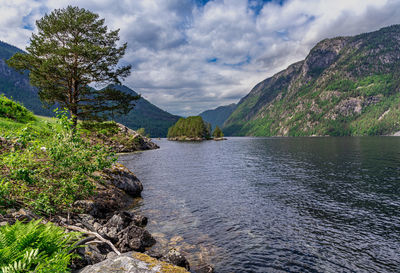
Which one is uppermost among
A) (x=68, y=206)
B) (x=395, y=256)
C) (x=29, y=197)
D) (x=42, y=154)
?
(x=42, y=154)

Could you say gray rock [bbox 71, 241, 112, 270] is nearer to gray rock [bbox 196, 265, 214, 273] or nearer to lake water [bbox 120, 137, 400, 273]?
gray rock [bbox 196, 265, 214, 273]

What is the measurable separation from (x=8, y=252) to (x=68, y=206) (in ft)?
30.7

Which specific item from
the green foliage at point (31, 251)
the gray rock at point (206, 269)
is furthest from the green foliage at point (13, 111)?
the gray rock at point (206, 269)

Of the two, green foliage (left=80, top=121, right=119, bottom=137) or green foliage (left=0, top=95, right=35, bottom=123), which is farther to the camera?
green foliage (left=80, top=121, right=119, bottom=137)

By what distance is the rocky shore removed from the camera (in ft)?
22.7

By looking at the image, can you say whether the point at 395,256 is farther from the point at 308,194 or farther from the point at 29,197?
the point at 29,197

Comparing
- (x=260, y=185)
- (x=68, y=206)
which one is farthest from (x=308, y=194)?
(x=68, y=206)

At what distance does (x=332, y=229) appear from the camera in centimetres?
1702

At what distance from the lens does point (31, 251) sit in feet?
18.1

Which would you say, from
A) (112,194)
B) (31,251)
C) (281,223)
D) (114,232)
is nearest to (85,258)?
(31,251)

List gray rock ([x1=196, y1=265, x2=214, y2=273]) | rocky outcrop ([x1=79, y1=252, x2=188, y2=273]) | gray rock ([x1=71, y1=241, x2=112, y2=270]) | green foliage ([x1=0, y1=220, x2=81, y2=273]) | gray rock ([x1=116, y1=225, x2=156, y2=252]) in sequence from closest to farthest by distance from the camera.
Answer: green foliage ([x1=0, y1=220, x2=81, y2=273]) < rocky outcrop ([x1=79, y1=252, x2=188, y2=273]) < gray rock ([x1=71, y1=241, x2=112, y2=270]) < gray rock ([x1=196, y1=265, x2=214, y2=273]) < gray rock ([x1=116, y1=225, x2=156, y2=252])

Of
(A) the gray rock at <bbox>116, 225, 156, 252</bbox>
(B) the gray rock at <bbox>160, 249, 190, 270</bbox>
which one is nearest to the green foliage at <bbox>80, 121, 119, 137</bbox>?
(A) the gray rock at <bbox>116, 225, 156, 252</bbox>

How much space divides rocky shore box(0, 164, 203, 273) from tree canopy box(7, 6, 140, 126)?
900cm

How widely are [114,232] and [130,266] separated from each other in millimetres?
9522
